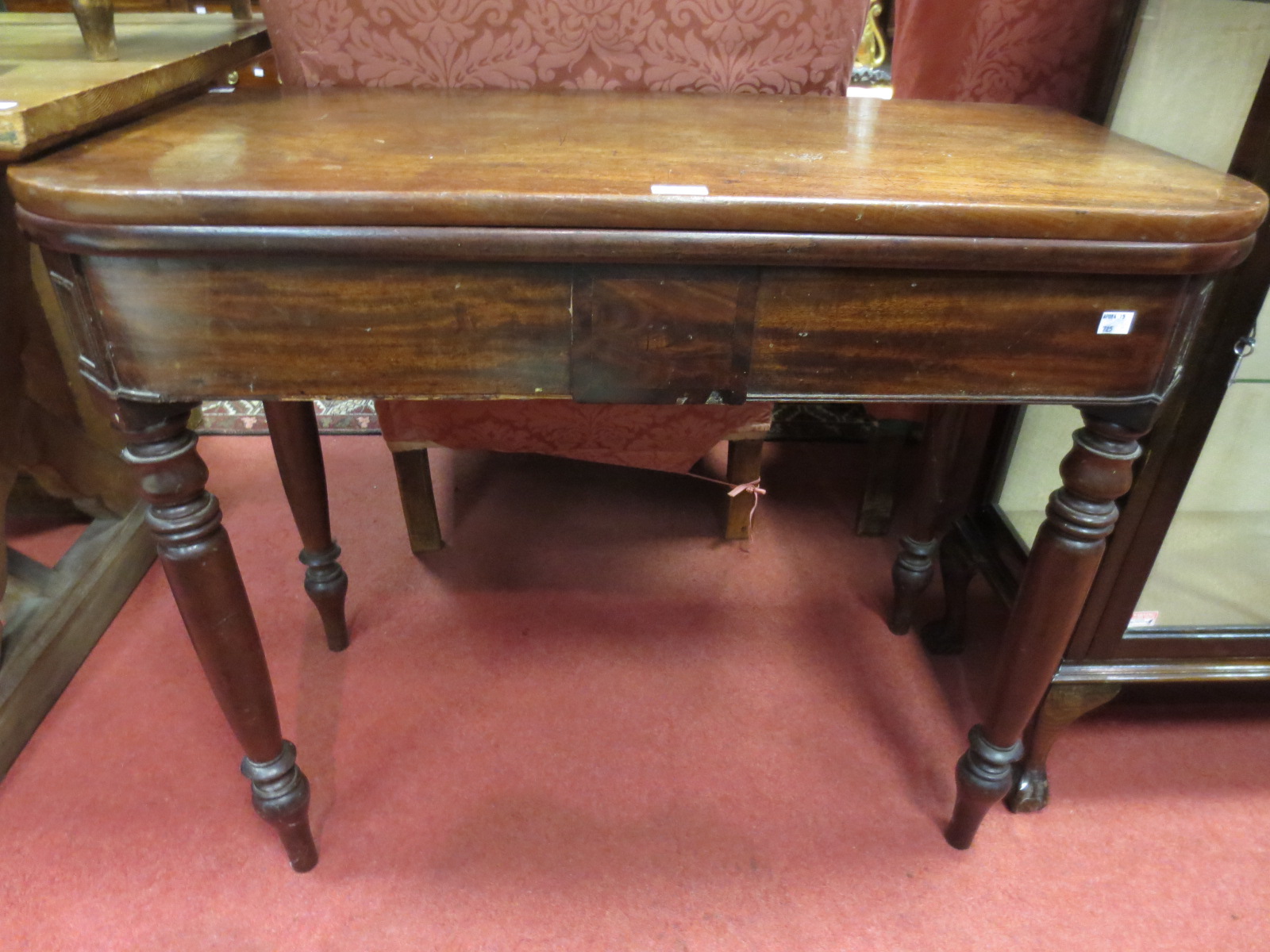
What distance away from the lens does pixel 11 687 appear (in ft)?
3.78

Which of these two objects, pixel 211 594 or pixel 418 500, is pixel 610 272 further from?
pixel 418 500

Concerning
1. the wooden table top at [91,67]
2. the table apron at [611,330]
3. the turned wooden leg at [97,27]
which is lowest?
the table apron at [611,330]

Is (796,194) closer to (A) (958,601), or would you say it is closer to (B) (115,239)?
(B) (115,239)

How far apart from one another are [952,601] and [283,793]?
37.0 inches

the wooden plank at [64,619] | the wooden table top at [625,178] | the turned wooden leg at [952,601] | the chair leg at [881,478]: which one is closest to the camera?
the wooden table top at [625,178]

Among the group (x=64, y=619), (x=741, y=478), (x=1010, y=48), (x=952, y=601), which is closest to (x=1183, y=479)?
(x=952, y=601)

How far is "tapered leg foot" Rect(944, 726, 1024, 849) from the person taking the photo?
0.98 meters

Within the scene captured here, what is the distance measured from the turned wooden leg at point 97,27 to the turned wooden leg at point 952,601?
3.92 ft

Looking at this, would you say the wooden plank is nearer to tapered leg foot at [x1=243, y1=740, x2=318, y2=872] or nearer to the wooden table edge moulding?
tapered leg foot at [x1=243, y1=740, x2=318, y2=872]

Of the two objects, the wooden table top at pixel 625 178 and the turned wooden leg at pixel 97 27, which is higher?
the turned wooden leg at pixel 97 27

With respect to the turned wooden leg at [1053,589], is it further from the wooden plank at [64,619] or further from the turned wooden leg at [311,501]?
the wooden plank at [64,619]

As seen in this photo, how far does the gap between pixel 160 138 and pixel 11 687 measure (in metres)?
0.81

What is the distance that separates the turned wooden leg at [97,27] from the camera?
875mm

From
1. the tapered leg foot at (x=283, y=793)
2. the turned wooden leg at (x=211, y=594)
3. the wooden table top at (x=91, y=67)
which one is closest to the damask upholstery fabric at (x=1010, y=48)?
the wooden table top at (x=91, y=67)
